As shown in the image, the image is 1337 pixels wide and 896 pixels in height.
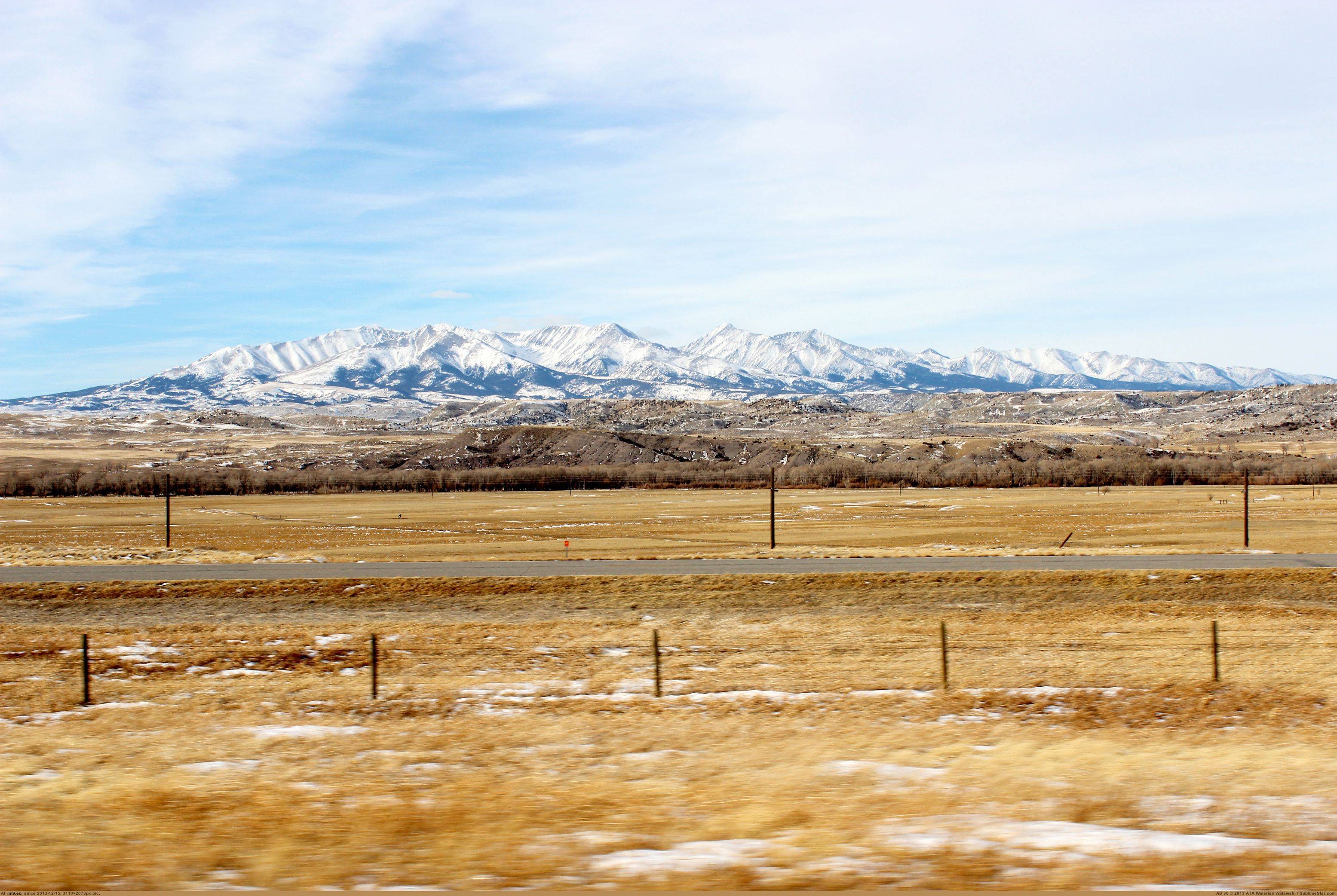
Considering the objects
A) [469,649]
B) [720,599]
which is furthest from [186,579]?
[720,599]

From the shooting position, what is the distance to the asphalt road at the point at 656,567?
1770 inches

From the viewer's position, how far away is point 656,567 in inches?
1916

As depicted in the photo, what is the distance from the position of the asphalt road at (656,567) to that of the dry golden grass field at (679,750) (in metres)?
6.99

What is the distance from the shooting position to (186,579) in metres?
44.3

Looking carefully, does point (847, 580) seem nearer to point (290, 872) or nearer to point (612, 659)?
point (612, 659)

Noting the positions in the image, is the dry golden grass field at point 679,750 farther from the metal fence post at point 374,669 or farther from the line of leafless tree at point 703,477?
the line of leafless tree at point 703,477

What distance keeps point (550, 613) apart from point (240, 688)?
51.5ft

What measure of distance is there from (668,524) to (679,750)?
83984 mm

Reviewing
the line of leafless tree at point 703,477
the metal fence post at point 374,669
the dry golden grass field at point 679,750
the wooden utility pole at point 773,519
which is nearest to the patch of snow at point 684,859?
the dry golden grass field at point 679,750

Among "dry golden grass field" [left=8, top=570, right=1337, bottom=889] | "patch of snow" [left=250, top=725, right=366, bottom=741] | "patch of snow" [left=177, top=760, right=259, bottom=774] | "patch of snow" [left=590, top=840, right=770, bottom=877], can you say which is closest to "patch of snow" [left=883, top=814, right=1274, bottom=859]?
"dry golden grass field" [left=8, top=570, right=1337, bottom=889]

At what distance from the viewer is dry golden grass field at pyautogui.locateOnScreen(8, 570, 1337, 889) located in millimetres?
10594

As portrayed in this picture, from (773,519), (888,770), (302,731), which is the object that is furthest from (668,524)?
(888,770)

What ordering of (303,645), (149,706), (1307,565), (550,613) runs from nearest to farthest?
1. (149,706)
2. (303,645)
3. (550,613)
4. (1307,565)

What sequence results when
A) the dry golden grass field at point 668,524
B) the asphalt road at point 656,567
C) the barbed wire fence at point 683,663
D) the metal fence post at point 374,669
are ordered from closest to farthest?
1. the metal fence post at point 374,669
2. the barbed wire fence at point 683,663
3. the asphalt road at point 656,567
4. the dry golden grass field at point 668,524
